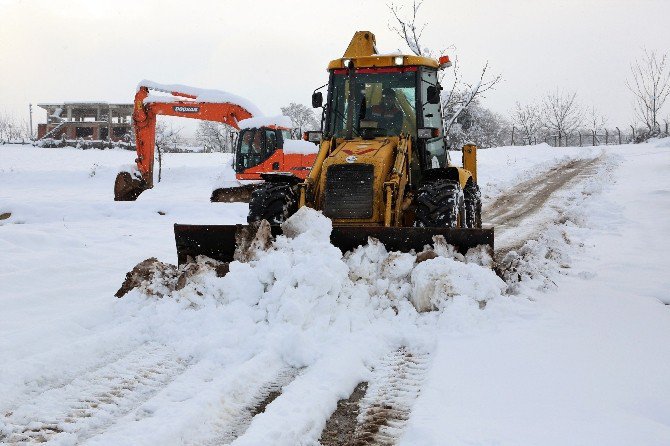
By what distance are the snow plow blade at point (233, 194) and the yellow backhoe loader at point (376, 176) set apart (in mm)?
10037

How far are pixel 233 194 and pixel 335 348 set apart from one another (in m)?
14.0

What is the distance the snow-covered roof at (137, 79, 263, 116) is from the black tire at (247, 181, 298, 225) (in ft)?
31.9

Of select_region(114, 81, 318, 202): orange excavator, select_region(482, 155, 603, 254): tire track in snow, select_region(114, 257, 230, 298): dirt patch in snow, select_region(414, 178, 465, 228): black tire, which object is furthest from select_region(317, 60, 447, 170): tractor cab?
select_region(114, 81, 318, 202): orange excavator

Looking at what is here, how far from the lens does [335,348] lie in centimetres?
402

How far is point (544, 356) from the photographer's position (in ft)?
13.0

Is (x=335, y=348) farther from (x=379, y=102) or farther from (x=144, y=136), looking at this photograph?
(x=144, y=136)

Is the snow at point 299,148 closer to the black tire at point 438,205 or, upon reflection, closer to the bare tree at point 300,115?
the black tire at point 438,205

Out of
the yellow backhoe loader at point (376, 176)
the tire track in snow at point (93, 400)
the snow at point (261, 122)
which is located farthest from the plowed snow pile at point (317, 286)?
the snow at point (261, 122)

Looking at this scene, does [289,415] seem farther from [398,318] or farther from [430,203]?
[430,203]

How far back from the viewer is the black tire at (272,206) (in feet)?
21.3

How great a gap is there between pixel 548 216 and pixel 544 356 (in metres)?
8.51

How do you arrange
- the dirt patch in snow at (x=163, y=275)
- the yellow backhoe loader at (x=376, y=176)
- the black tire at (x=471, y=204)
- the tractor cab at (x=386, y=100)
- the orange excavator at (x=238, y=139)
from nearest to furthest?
the dirt patch in snow at (x=163, y=275) < the yellow backhoe loader at (x=376, y=176) < the tractor cab at (x=386, y=100) < the black tire at (x=471, y=204) < the orange excavator at (x=238, y=139)

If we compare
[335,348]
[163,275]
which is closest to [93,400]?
[335,348]

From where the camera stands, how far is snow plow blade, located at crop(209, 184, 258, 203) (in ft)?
57.5
